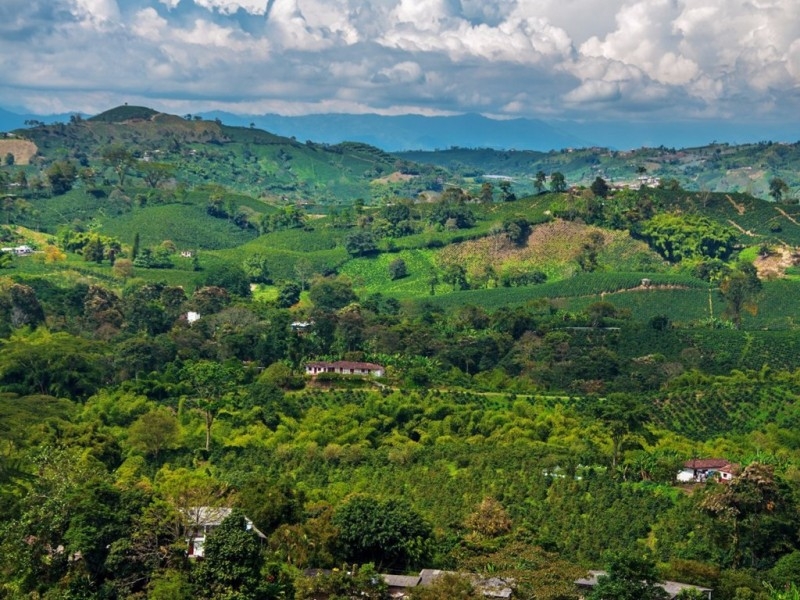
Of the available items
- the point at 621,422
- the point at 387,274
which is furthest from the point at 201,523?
the point at 387,274

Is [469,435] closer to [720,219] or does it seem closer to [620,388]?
[620,388]


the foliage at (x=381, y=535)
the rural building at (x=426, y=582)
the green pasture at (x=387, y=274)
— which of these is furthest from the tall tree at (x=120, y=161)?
the rural building at (x=426, y=582)

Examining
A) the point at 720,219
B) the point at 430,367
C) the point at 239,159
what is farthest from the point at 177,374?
the point at 239,159

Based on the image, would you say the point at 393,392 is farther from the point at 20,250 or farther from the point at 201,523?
the point at 20,250

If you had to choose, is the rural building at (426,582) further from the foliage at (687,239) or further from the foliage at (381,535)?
the foliage at (687,239)

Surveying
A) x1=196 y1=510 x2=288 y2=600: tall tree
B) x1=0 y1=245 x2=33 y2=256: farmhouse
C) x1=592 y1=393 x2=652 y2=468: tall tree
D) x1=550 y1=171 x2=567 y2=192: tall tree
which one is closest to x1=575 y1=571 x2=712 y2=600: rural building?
x1=196 y1=510 x2=288 y2=600: tall tree
